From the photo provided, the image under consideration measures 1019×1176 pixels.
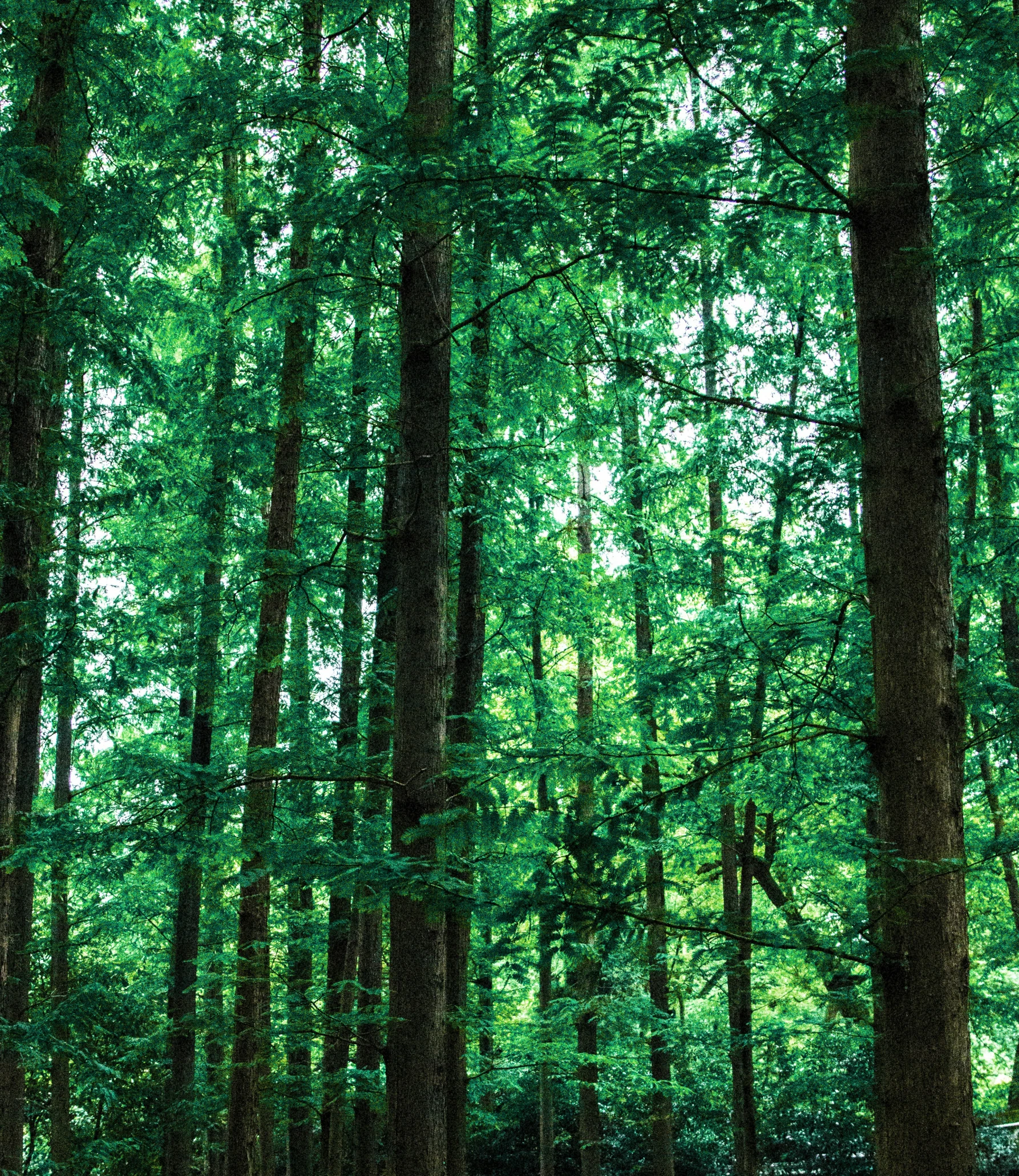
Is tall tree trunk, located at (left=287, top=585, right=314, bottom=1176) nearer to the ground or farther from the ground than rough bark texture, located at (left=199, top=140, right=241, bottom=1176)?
nearer to the ground

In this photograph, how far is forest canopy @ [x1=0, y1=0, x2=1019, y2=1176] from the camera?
13.2ft

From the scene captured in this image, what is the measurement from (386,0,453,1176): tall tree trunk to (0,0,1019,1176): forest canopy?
1.2 inches

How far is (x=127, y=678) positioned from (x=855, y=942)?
6.63m

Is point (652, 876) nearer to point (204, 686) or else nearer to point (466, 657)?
point (466, 657)

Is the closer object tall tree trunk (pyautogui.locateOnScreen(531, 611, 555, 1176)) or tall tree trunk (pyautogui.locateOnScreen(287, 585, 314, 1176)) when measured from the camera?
tall tree trunk (pyautogui.locateOnScreen(287, 585, 314, 1176))

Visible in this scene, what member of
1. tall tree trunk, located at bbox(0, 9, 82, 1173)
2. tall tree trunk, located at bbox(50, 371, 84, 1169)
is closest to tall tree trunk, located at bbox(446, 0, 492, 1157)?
tall tree trunk, located at bbox(50, 371, 84, 1169)

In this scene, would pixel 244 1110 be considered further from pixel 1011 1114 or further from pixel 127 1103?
pixel 1011 1114

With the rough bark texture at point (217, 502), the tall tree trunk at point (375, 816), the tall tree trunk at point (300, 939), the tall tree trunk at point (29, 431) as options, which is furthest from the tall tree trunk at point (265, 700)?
the tall tree trunk at point (29, 431)

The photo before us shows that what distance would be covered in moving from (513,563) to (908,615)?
752cm

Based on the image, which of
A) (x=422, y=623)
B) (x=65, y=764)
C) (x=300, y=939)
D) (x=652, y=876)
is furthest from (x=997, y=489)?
(x=65, y=764)

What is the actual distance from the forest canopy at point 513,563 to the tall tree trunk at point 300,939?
86 mm

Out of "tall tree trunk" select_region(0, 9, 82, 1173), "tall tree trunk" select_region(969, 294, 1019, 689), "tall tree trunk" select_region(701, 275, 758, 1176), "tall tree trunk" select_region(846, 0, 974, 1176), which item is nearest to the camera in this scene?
"tall tree trunk" select_region(846, 0, 974, 1176)

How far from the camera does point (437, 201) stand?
4742 mm

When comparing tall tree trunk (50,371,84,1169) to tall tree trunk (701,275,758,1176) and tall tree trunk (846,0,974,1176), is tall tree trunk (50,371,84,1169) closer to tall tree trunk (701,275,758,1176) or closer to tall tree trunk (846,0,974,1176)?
tall tree trunk (701,275,758,1176)
